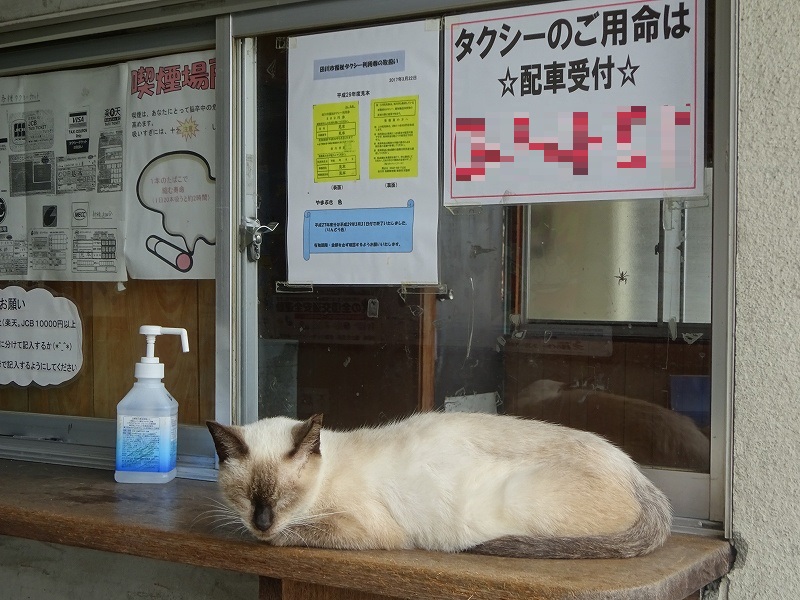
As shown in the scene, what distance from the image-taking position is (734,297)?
1512 millimetres

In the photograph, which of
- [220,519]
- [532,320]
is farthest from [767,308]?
[220,519]

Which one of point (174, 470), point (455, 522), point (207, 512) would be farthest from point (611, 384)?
point (174, 470)

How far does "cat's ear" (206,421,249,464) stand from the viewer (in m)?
1.50

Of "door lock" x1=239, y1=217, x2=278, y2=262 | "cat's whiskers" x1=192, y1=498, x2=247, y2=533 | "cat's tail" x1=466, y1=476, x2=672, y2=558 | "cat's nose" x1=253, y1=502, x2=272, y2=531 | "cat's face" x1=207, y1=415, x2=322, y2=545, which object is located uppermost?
"door lock" x1=239, y1=217, x2=278, y2=262

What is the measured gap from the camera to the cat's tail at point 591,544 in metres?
1.38

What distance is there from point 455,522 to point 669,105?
894 mm

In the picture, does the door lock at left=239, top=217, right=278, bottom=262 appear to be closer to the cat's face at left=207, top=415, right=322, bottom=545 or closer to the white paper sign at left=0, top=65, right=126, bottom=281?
the white paper sign at left=0, top=65, right=126, bottom=281

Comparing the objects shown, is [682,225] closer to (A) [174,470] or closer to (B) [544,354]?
(B) [544,354]

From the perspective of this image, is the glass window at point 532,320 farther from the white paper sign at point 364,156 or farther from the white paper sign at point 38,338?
the white paper sign at point 38,338

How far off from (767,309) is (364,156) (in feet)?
3.03

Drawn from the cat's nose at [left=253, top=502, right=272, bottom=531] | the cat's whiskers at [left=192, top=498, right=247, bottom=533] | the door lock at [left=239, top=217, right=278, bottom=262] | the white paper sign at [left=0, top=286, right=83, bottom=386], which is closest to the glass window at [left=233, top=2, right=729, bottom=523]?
the door lock at [left=239, top=217, right=278, bottom=262]

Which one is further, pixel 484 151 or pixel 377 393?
pixel 377 393

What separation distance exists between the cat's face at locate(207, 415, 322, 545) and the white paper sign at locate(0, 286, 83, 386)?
1.00 meters

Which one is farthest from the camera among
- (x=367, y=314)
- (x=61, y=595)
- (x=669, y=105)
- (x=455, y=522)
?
(x=61, y=595)
